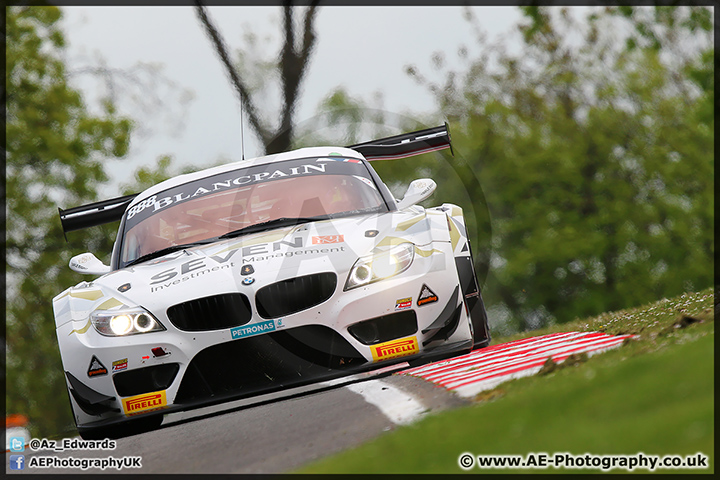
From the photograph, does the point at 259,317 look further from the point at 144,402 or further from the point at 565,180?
the point at 565,180

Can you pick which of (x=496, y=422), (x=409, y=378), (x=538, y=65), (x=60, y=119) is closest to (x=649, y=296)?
(x=538, y=65)

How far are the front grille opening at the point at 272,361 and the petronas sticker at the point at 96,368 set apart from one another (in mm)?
531

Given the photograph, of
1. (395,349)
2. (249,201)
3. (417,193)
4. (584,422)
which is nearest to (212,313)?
(395,349)

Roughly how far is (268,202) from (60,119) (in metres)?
21.6

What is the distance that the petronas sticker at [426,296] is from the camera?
5.16 meters

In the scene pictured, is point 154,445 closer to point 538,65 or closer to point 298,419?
point 298,419

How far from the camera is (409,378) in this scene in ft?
21.9

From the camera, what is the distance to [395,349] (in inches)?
201

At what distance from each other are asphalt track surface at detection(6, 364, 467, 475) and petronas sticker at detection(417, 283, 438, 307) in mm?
421

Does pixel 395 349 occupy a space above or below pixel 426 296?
below

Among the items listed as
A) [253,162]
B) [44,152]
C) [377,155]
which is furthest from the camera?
[44,152]

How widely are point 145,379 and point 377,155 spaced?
4.39 meters

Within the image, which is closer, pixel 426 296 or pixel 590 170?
pixel 426 296

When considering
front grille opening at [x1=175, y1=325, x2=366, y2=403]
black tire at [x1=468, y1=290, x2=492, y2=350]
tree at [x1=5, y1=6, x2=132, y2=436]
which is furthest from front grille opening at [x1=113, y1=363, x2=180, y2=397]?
tree at [x1=5, y1=6, x2=132, y2=436]
